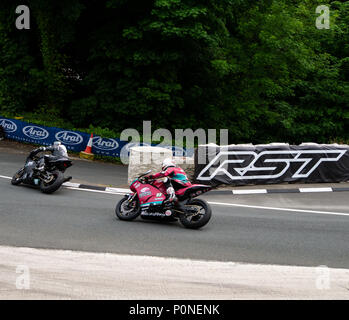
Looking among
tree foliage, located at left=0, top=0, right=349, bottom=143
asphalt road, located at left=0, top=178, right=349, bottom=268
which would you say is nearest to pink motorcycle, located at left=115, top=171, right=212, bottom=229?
asphalt road, located at left=0, top=178, right=349, bottom=268

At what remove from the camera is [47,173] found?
14414 mm

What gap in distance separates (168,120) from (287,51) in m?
7.67

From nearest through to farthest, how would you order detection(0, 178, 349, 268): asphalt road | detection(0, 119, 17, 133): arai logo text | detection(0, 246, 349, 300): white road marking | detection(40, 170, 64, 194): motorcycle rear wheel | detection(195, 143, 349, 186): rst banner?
detection(0, 246, 349, 300): white road marking → detection(0, 178, 349, 268): asphalt road → detection(40, 170, 64, 194): motorcycle rear wheel → detection(195, 143, 349, 186): rst banner → detection(0, 119, 17, 133): arai logo text

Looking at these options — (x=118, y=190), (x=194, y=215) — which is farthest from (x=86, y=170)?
(x=194, y=215)

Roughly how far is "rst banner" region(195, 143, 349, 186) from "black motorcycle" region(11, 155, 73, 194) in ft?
14.1

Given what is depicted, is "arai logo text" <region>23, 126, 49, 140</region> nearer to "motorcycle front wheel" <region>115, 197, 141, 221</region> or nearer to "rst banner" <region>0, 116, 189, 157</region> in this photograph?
"rst banner" <region>0, 116, 189, 157</region>

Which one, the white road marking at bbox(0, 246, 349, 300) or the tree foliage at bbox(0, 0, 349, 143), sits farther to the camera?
the tree foliage at bbox(0, 0, 349, 143)

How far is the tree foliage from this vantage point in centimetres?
2525

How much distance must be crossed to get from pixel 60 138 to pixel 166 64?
648 cm

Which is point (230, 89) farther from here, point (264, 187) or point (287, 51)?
point (264, 187)

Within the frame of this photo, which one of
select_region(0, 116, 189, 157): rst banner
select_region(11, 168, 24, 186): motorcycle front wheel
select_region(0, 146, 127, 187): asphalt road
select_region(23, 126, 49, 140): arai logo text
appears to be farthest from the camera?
select_region(23, 126, 49, 140): arai logo text

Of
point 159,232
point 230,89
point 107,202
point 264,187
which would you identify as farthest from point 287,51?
point 159,232

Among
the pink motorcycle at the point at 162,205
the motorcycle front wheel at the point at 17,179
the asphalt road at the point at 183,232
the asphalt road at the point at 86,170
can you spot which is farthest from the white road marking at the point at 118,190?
the pink motorcycle at the point at 162,205

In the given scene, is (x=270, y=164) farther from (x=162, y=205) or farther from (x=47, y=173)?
(x=47, y=173)
